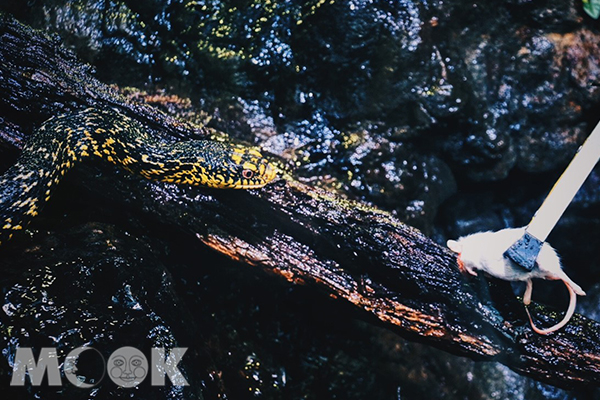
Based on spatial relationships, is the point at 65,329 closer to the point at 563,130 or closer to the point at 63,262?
the point at 63,262

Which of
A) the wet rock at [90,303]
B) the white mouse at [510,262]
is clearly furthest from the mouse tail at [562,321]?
the wet rock at [90,303]

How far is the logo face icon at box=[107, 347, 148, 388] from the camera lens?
2947mm

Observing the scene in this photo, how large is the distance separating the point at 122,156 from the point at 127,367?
6.38 ft

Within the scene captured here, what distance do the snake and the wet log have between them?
0.58ft

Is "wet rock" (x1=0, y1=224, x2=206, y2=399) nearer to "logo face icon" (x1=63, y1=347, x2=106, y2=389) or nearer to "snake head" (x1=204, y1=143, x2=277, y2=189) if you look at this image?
"logo face icon" (x1=63, y1=347, x2=106, y2=389)

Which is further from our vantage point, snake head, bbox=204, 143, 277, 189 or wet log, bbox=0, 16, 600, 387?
snake head, bbox=204, 143, 277, 189

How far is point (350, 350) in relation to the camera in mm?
4777

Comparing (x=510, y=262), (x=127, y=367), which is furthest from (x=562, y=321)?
(x=127, y=367)

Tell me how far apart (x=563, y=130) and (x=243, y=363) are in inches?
222

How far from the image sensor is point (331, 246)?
3.78 metres

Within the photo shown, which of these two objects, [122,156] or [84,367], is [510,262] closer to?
[84,367]

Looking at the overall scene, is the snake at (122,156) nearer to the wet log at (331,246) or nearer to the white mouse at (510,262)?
the wet log at (331,246)

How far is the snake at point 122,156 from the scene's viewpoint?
11.8ft

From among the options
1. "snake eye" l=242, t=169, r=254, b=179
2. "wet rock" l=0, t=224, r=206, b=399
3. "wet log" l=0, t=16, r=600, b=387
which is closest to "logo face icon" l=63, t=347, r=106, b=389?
"wet rock" l=0, t=224, r=206, b=399
